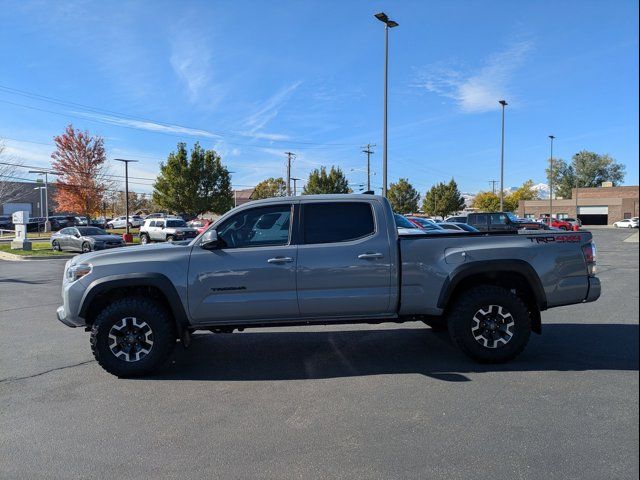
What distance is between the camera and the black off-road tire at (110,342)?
5.20 meters

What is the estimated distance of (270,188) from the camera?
97500 mm

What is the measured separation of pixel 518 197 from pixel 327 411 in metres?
110

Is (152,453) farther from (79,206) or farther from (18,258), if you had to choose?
(79,206)

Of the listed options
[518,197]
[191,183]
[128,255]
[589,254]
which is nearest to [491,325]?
[589,254]

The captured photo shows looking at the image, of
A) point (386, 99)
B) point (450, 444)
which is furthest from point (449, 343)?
point (386, 99)

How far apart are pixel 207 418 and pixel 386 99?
19130 mm

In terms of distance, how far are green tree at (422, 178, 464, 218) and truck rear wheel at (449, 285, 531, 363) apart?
6750cm

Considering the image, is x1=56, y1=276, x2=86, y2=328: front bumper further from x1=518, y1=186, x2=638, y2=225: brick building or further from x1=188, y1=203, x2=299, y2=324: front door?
x1=518, y1=186, x2=638, y2=225: brick building

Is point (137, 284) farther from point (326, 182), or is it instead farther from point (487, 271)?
point (326, 182)

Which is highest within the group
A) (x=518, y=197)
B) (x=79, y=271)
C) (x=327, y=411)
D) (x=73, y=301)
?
(x=518, y=197)

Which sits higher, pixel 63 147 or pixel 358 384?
pixel 63 147

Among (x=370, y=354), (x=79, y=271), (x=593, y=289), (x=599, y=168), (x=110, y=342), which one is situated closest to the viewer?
(x=110, y=342)

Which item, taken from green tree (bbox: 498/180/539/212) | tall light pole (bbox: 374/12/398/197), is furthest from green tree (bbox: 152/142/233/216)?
green tree (bbox: 498/180/539/212)

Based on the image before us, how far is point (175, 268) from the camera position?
5270 mm
